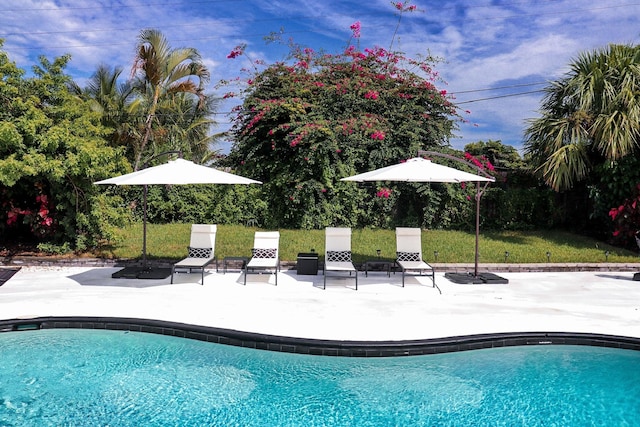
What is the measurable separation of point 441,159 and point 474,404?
13146mm

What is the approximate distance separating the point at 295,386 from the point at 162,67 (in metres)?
16.4

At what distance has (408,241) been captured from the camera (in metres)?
10.8

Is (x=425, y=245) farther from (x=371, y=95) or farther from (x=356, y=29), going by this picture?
(x=356, y=29)

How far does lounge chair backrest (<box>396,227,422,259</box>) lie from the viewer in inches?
423

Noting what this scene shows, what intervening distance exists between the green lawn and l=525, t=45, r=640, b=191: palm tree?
2132 mm

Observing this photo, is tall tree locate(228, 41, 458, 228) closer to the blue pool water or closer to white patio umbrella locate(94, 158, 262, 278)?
white patio umbrella locate(94, 158, 262, 278)

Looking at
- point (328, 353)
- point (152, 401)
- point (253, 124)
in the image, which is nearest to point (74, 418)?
point (152, 401)

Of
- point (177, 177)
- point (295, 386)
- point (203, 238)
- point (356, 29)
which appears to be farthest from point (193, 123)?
point (295, 386)

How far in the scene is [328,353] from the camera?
6230 mm

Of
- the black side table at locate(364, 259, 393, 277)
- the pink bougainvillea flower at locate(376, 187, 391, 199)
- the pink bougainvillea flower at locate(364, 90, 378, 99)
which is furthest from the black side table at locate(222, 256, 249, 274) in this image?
the pink bougainvillea flower at locate(364, 90, 378, 99)

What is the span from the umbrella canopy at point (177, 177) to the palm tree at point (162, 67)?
797cm

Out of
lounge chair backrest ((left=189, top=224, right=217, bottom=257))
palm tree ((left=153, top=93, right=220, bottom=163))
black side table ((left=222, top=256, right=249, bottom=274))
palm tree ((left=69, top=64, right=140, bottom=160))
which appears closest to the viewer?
lounge chair backrest ((left=189, top=224, right=217, bottom=257))

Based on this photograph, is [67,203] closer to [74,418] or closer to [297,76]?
[74,418]

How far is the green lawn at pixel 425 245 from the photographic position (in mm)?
12727
